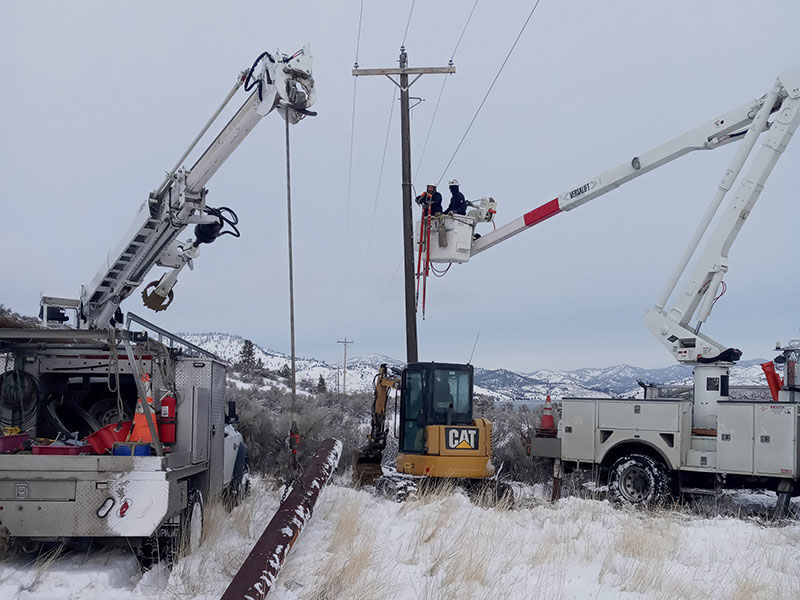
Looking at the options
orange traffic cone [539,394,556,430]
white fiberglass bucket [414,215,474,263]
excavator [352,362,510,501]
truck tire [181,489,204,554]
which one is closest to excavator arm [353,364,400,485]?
excavator [352,362,510,501]

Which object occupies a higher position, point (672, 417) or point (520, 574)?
point (672, 417)

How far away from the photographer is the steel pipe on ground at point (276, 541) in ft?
18.3

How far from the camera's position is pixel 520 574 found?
22.9 feet

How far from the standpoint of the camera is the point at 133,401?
9.60m

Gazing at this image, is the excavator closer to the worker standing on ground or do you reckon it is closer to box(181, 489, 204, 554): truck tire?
the worker standing on ground

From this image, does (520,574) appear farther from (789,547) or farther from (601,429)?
(601,429)

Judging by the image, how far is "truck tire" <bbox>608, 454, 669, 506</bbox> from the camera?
12.5 metres

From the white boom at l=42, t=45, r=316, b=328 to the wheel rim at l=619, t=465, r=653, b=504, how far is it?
24.4ft

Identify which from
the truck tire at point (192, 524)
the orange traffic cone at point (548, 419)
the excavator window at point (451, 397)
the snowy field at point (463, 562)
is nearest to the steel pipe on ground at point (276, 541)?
the snowy field at point (463, 562)

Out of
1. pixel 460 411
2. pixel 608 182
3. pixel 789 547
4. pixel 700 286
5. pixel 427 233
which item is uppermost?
pixel 608 182

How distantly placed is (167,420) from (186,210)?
3.10 m

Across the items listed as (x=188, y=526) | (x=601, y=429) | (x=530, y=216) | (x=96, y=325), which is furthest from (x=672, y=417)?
(x=96, y=325)

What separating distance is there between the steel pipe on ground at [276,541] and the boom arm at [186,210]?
3452 millimetres

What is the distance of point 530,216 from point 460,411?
3888mm
